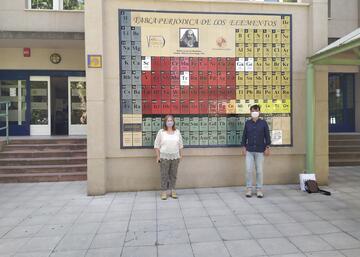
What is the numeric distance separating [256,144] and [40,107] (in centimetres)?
888

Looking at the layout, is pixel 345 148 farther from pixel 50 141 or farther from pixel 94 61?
pixel 50 141

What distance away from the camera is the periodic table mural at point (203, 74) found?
6863mm

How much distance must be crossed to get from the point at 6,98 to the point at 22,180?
549 cm

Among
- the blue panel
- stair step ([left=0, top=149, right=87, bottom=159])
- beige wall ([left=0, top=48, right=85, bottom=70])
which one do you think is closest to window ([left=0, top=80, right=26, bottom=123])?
the blue panel

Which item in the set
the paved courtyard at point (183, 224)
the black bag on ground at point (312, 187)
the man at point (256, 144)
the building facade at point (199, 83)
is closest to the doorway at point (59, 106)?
the paved courtyard at point (183, 224)

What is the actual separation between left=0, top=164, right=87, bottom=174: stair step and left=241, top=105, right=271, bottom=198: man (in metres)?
4.26

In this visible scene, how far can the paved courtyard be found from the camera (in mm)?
4023

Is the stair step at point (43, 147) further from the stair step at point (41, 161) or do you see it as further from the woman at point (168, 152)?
the woman at point (168, 152)

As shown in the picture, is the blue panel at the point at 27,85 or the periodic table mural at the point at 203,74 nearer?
the periodic table mural at the point at 203,74

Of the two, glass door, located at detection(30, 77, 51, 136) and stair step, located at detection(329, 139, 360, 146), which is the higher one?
glass door, located at detection(30, 77, 51, 136)

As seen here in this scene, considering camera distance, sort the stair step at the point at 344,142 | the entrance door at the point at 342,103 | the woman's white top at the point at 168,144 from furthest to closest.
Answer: the entrance door at the point at 342,103 < the stair step at the point at 344,142 < the woman's white top at the point at 168,144

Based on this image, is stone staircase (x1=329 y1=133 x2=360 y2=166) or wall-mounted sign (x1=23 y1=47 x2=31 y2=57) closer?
stone staircase (x1=329 y1=133 x2=360 y2=166)

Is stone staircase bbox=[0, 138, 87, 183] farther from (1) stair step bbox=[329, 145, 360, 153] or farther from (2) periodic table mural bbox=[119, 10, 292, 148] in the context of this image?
(1) stair step bbox=[329, 145, 360, 153]

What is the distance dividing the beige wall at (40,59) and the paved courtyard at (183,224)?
6.27m
